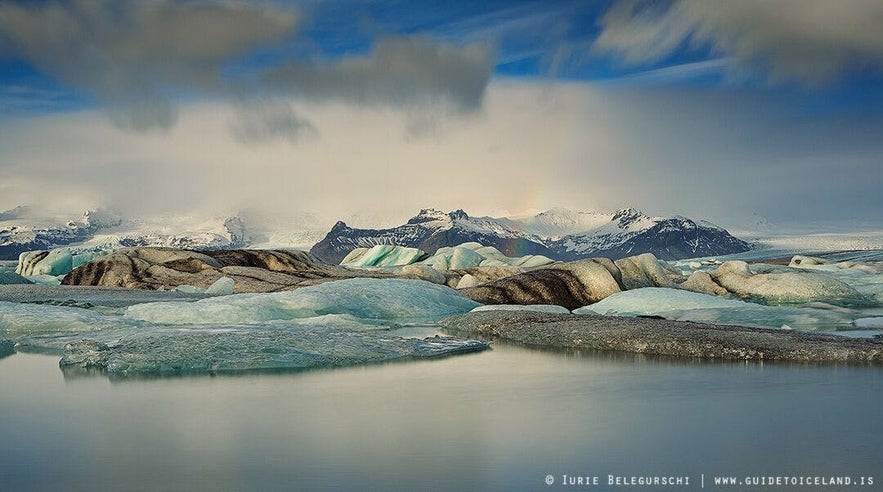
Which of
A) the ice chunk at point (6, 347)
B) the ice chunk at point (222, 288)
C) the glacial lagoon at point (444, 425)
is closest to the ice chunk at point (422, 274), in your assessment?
the ice chunk at point (222, 288)

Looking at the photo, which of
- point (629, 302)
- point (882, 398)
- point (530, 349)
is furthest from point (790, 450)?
point (629, 302)

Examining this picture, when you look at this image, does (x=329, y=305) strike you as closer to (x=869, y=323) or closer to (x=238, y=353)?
(x=238, y=353)

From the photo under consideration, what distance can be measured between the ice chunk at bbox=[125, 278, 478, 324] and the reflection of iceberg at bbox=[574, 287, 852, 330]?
4401mm

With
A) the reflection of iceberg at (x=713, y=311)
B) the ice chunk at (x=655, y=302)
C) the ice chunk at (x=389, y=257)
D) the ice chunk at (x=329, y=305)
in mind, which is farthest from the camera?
the ice chunk at (x=389, y=257)

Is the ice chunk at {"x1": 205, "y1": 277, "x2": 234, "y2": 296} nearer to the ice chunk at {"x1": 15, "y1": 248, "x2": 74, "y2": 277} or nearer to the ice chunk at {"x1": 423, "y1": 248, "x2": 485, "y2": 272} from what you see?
the ice chunk at {"x1": 423, "y1": 248, "x2": 485, "y2": 272}

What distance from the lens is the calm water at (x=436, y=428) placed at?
5660 millimetres

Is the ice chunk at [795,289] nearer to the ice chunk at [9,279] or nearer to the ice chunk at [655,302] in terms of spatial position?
the ice chunk at [655,302]

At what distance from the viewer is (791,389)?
30.0 ft

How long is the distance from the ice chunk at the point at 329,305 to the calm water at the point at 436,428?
8441 mm

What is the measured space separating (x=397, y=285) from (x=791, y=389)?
1523 centimetres

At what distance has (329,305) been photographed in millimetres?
21312

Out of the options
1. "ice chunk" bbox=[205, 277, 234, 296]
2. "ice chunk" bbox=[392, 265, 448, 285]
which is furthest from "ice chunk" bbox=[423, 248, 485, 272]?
"ice chunk" bbox=[205, 277, 234, 296]

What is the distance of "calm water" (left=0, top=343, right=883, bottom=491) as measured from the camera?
5.66 metres

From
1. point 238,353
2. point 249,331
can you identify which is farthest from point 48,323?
point 238,353
